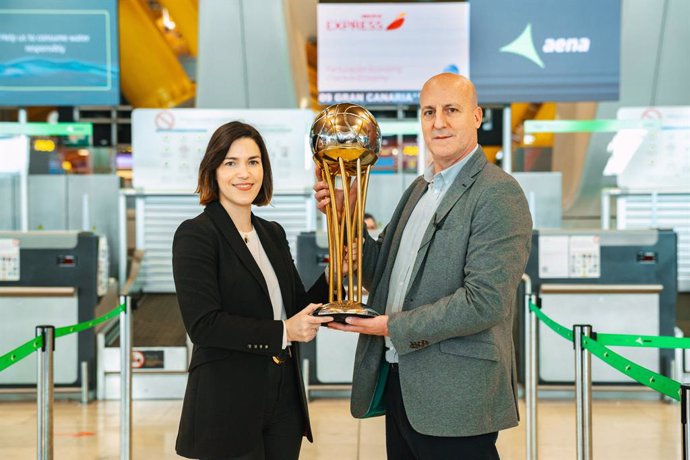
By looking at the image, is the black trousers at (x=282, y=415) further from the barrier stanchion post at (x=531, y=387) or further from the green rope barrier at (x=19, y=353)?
the barrier stanchion post at (x=531, y=387)

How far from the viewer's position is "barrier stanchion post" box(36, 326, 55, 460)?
293 cm

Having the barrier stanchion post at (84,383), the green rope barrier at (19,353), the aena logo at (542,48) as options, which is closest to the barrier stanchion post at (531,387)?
the green rope barrier at (19,353)

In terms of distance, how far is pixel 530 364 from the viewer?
4.03 metres

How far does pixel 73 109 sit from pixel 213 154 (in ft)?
34.5

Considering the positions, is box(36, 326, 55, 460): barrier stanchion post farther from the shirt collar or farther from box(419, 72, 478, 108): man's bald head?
box(419, 72, 478, 108): man's bald head

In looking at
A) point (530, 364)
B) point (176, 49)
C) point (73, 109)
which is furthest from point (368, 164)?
point (176, 49)

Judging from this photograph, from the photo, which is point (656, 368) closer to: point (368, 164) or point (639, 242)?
point (639, 242)

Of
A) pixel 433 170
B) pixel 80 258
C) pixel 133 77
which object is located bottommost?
pixel 80 258

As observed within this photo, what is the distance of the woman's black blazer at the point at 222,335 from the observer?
2.21 metres

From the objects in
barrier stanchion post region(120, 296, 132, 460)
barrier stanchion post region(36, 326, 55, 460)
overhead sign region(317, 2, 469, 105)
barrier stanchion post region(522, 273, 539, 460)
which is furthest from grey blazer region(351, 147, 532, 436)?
overhead sign region(317, 2, 469, 105)

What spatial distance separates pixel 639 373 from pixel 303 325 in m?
1.10

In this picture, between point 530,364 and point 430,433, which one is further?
point 530,364

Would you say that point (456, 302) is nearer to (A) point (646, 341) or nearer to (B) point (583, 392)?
(B) point (583, 392)

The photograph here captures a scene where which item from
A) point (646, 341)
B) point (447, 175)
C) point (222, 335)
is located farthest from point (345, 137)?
point (646, 341)
